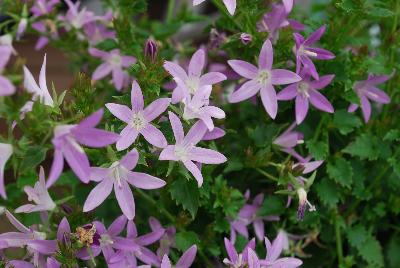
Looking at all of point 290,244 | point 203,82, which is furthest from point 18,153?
point 290,244

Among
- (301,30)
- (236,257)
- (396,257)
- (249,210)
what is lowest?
(396,257)

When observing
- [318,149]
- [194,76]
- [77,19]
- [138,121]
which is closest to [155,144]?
[138,121]

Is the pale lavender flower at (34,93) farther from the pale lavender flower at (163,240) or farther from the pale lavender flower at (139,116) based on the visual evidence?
the pale lavender flower at (163,240)

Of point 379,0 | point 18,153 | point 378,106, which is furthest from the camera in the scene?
point 378,106

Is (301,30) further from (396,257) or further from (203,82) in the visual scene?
(396,257)

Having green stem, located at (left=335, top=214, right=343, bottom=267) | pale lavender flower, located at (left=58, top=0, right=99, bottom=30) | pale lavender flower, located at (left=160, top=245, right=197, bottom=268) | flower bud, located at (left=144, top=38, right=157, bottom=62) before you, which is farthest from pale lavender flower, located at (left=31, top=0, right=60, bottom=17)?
green stem, located at (left=335, top=214, right=343, bottom=267)

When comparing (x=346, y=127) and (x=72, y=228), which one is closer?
(x=72, y=228)

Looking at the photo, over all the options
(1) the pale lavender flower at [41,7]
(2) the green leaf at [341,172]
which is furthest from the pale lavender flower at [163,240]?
(1) the pale lavender flower at [41,7]
